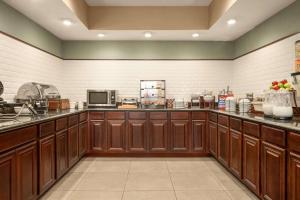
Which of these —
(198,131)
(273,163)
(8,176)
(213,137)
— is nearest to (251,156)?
(273,163)

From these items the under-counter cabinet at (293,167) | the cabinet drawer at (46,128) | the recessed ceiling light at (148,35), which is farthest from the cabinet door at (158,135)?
the under-counter cabinet at (293,167)

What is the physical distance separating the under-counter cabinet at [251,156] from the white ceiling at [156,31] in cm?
161

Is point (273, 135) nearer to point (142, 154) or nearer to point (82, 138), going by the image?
point (142, 154)

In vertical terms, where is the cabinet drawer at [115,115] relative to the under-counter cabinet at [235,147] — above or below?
above

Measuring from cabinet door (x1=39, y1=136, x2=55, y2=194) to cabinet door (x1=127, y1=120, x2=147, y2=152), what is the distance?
1854 millimetres

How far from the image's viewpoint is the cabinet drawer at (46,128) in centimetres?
266

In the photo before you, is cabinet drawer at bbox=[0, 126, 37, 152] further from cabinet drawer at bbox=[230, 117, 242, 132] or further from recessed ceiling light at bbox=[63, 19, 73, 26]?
cabinet drawer at bbox=[230, 117, 242, 132]

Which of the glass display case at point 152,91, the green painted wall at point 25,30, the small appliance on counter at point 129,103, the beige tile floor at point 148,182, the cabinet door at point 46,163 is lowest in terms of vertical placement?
the beige tile floor at point 148,182

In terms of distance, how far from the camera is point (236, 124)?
3262mm

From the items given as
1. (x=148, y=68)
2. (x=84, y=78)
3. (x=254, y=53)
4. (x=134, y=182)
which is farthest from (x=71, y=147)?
(x=254, y=53)

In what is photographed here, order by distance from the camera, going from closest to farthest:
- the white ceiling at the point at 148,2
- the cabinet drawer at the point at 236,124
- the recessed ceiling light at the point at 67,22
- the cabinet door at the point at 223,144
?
the cabinet drawer at the point at 236,124 < the cabinet door at the point at 223,144 < the recessed ceiling light at the point at 67,22 < the white ceiling at the point at 148,2

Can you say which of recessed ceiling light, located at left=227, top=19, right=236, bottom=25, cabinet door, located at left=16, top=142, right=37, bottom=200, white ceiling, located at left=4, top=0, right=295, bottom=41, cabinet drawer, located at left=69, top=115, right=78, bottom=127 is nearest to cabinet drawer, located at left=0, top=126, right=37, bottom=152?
cabinet door, located at left=16, top=142, right=37, bottom=200

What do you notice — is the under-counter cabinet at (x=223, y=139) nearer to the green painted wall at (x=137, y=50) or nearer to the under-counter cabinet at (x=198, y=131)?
the under-counter cabinet at (x=198, y=131)

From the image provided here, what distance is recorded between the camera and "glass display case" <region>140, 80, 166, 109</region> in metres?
5.32
